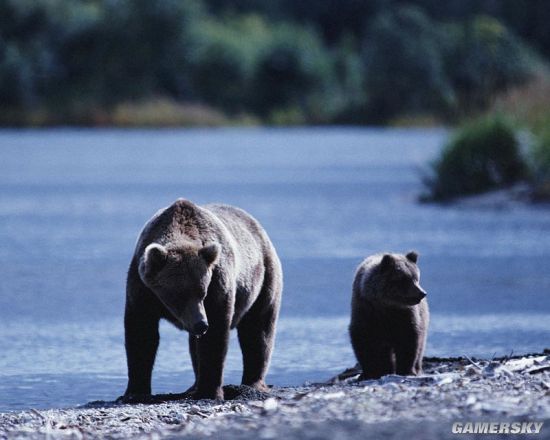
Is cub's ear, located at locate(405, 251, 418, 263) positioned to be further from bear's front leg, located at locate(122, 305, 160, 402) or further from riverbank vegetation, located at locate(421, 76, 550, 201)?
riverbank vegetation, located at locate(421, 76, 550, 201)

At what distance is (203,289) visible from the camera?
709cm

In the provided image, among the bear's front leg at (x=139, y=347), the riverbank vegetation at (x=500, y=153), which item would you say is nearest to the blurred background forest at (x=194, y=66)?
the riverbank vegetation at (x=500, y=153)

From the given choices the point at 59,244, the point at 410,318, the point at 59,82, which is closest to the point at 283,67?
the point at 59,82

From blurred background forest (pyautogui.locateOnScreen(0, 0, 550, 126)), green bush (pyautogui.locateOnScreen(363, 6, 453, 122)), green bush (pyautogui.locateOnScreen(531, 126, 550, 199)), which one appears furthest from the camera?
blurred background forest (pyautogui.locateOnScreen(0, 0, 550, 126))

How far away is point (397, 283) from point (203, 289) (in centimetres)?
169

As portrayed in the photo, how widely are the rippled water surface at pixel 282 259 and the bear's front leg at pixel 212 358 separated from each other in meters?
1.07

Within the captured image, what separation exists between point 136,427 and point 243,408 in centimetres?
61

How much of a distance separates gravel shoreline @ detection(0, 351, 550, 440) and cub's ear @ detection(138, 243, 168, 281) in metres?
0.74

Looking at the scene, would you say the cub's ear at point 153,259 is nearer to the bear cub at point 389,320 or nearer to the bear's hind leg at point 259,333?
the bear's hind leg at point 259,333

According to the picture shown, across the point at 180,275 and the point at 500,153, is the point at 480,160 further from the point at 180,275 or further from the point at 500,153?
the point at 180,275

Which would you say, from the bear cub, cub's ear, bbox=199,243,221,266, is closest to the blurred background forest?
the bear cub

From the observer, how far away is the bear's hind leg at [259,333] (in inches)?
323

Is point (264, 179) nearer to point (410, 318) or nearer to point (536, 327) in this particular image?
point (536, 327)

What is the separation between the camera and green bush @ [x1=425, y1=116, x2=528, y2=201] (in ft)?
74.5
